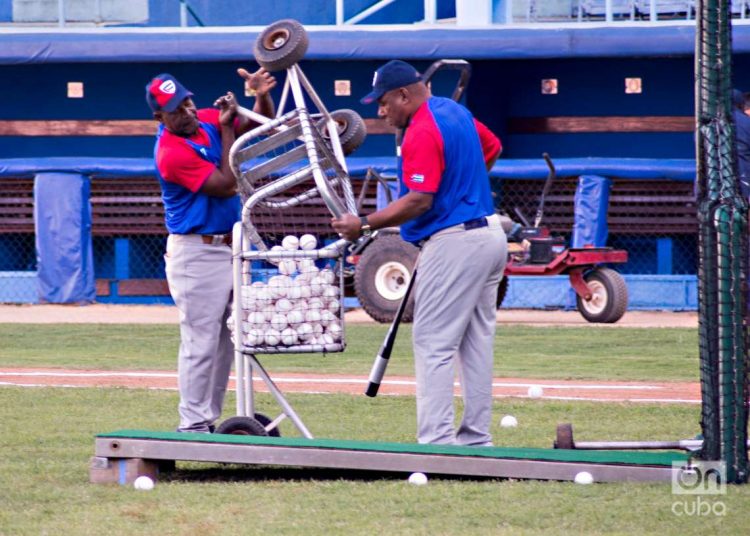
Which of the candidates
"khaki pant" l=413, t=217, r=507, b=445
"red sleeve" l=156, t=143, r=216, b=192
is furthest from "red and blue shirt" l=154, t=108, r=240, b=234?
"khaki pant" l=413, t=217, r=507, b=445

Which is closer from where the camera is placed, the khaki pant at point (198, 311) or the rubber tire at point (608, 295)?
the khaki pant at point (198, 311)

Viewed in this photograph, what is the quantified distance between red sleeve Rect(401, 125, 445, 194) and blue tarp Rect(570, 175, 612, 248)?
1201cm

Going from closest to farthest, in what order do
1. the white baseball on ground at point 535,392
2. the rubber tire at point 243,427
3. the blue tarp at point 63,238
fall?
1. the rubber tire at point 243,427
2. the white baseball on ground at point 535,392
3. the blue tarp at point 63,238

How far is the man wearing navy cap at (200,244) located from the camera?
24.0 ft

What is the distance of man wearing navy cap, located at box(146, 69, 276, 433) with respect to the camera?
7328 mm

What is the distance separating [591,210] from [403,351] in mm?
5665

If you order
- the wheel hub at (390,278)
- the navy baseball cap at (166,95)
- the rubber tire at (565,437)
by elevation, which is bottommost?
the wheel hub at (390,278)

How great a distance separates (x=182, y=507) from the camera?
6.03 meters

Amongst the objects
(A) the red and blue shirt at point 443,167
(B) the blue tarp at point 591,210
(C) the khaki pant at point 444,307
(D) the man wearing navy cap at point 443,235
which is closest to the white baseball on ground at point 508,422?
(C) the khaki pant at point 444,307

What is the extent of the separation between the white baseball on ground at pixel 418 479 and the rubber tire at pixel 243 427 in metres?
0.96

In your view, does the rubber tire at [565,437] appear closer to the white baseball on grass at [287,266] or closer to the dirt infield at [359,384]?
the white baseball on grass at [287,266]

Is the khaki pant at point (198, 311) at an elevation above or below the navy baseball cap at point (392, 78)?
below

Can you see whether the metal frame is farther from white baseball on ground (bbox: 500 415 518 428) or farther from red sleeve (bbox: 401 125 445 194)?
white baseball on ground (bbox: 500 415 518 428)

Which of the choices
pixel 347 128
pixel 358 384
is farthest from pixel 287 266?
pixel 358 384
